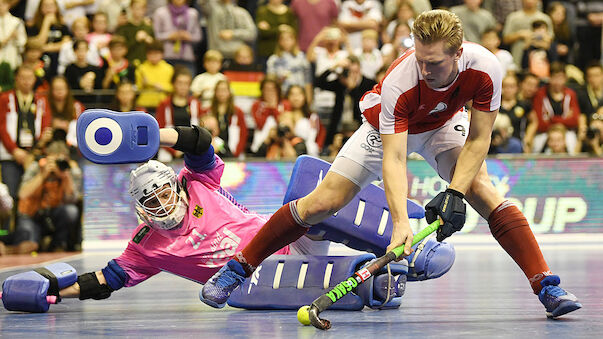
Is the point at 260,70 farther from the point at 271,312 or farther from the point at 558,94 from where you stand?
the point at 271,312

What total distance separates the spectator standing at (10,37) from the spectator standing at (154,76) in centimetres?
137

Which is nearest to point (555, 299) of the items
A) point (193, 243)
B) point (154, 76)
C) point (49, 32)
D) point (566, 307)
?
point (566, 307)

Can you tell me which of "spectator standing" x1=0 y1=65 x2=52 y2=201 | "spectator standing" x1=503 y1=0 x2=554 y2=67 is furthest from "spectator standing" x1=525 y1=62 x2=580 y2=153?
"spectator standing" x1=0 y1=65 x2=52 y2=201

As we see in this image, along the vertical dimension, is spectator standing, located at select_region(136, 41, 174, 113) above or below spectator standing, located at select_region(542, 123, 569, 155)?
above

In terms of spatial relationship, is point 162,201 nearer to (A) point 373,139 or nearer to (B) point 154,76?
(A) point 373,139

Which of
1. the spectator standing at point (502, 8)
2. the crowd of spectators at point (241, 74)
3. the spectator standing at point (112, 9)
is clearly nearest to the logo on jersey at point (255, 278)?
the crowd of spectators at point (241, 74)

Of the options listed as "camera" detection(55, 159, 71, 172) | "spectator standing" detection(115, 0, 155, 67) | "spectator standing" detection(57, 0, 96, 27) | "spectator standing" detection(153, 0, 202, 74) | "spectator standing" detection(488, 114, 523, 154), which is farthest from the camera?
"spectator standing" detection(57, 0, 96, 27)

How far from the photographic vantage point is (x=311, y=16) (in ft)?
37.8

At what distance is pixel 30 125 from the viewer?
9430 millimetres

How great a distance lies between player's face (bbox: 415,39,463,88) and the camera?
3951 millimetres

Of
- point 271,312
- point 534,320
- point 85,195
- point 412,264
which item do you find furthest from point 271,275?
point 85,195

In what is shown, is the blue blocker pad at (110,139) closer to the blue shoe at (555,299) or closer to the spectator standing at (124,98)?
the blue shoe at (555,299)

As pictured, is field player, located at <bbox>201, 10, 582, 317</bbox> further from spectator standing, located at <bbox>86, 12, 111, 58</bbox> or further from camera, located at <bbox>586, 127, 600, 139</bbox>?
spectator standing, located at <bbox>86, 12, 111, 58</bbox>

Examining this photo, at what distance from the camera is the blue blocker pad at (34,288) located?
15.5 feet
